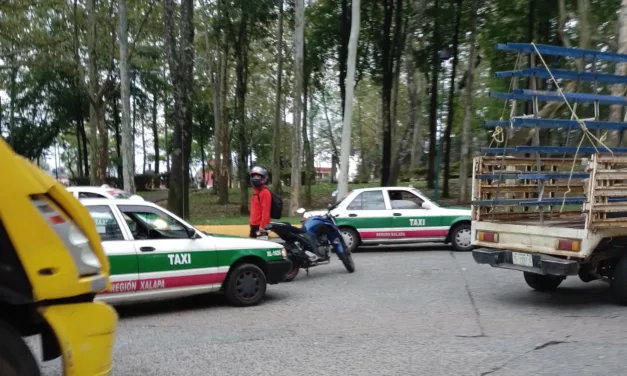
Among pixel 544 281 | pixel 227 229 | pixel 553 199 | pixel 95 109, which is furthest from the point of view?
pixel 95 109

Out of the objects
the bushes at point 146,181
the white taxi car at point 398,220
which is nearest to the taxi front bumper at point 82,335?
the white taxi car at point 398,220

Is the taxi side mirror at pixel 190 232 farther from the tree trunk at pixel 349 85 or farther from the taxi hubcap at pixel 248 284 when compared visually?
the tree trunk at pixel 349 85

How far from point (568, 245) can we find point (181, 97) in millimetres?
13981

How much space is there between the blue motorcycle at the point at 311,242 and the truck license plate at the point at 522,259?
11.0 ft

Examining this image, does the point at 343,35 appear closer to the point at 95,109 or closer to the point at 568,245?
the point at 95,109

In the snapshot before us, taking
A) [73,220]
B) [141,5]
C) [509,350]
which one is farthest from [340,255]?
[141,5]

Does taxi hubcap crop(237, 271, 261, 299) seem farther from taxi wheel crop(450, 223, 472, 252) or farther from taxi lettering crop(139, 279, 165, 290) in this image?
taxi wheel crop(450, 223, 472, 252)

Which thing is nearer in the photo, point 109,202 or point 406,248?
point 109,202

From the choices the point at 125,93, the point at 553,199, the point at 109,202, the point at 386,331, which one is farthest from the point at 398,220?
the point at 125,93

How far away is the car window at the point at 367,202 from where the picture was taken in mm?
13914

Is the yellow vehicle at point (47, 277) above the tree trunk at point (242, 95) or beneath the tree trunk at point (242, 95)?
beneath

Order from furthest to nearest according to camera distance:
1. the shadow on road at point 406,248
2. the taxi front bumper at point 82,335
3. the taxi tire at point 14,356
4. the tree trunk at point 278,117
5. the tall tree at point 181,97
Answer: the tree trunk at point 278,117 < the tall tree at point 181,97 < the shadow on road at point 406,248 < the taxi front bumper at point 82,335 < the taxi tire at point 14,356

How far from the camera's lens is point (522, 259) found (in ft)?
26.3

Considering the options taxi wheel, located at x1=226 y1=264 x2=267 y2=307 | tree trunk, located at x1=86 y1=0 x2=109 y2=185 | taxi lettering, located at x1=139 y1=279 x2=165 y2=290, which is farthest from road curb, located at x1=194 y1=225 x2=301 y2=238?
taxi lettering, located at x1=139 y1=279 x2=165 y2=290
